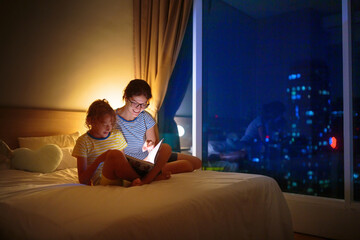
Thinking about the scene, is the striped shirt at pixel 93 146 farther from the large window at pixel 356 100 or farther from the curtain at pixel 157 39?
the large window at pixel 356 100

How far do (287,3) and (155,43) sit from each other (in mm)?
1549

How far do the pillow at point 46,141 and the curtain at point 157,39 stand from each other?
1.12 m

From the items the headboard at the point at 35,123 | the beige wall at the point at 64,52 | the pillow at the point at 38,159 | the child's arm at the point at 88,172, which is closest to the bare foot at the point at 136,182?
the child's arm at the point at 88,172

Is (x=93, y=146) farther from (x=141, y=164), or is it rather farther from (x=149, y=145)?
(x=149, y=145)

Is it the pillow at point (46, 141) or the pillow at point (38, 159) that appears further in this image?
the pillow at point (46, 141)

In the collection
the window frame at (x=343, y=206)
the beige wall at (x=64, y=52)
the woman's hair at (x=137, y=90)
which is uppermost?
the beige wall at (x=64, y=52)

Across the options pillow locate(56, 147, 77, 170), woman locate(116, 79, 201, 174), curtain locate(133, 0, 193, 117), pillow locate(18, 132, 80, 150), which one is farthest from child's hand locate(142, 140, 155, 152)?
curtain locate(133, 0, 193, 117)

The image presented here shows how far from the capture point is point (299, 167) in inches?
120

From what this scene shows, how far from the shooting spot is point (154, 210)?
3.99ft

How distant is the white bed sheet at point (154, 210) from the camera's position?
1074 millimetres

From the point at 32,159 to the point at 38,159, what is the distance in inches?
1.8

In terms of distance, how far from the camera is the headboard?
2713mm

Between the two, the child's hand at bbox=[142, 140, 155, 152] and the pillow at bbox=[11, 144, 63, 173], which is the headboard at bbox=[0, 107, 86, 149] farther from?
the child's hand at bbox=[142, 140, 155, 152]

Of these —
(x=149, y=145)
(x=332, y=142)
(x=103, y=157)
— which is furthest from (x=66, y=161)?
(x=332, y=142)
